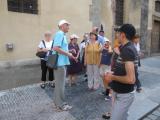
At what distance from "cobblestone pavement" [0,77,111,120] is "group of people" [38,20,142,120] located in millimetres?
235

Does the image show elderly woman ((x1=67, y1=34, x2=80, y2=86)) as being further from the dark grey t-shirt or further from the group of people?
the dark grey t-shirt

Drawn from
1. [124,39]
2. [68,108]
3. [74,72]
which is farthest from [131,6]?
[124,39]

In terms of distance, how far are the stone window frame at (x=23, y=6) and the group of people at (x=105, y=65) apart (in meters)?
1.58

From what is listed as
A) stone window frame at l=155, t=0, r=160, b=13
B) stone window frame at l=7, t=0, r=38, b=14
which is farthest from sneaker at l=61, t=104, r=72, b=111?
stone window frame at l=155, t=0, r=160, b=13

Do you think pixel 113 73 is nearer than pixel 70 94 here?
Yes

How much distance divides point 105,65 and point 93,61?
0.32m

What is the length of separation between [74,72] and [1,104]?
254 centimetres

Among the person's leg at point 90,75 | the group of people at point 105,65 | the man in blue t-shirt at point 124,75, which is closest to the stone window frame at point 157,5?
the group of people at point 105,65

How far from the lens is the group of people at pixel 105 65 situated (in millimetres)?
3734

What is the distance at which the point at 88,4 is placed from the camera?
11.1 m

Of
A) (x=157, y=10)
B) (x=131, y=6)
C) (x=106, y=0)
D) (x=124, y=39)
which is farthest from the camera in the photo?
(x=157, y=10)

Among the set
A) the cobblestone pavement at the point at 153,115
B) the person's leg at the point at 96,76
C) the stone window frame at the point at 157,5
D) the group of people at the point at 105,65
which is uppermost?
the stone window frame at the point at 157,5

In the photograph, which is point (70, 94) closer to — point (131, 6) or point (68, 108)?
point (68, 108)

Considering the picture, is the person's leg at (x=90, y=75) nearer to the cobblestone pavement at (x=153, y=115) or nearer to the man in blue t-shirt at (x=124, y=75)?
the cobblestone pavement at (x=153, y=115)
